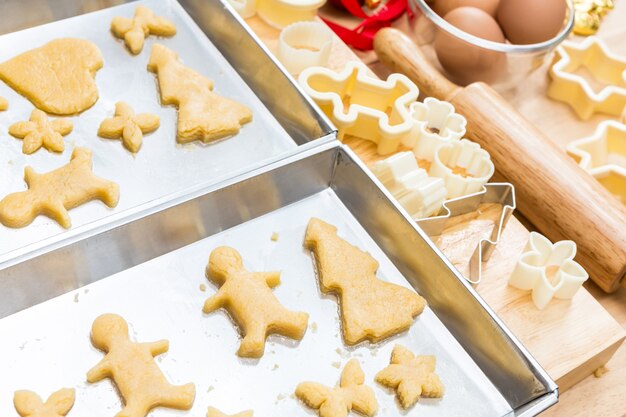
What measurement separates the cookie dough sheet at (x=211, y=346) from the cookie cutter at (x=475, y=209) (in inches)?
4.5

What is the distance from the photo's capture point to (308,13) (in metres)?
1.49

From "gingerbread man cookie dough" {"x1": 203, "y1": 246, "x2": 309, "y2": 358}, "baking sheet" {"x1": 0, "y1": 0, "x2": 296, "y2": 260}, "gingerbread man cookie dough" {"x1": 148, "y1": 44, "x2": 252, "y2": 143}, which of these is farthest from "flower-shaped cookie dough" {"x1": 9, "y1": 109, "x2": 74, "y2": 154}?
"gingerbread man cookie dough" {"x1": 203, "y1": 246, "x2": 309, "y2": 358}

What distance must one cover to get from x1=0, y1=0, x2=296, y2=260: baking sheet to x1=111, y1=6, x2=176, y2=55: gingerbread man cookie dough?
14 millimetres

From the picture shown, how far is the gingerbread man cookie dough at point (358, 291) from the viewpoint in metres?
1.04

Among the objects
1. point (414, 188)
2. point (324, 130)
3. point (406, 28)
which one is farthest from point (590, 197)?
point (406, 28)

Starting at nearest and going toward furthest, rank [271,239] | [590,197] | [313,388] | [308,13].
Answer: [313,388] < [271,239] < [590,197] < [308,13]

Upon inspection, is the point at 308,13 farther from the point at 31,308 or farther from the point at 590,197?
the point at 31,308

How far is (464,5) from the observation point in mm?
1511

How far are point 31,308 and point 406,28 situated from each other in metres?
0.99

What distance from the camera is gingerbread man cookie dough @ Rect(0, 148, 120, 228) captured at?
108 centimetres

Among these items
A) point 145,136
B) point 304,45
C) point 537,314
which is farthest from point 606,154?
point 145,136

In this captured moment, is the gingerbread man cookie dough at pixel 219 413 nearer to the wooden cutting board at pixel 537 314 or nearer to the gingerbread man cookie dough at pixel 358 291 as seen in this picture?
the gingerbread man cookie dough at pixel 358 291

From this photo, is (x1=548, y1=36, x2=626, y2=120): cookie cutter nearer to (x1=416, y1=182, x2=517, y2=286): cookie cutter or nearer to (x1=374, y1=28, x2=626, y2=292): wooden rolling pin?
(x1=374, y1=28, x2=626, y2=292): wooden rolling pin

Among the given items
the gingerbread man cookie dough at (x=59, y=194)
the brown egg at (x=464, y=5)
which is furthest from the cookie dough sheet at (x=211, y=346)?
the brown egg at (x=464, y=5)
